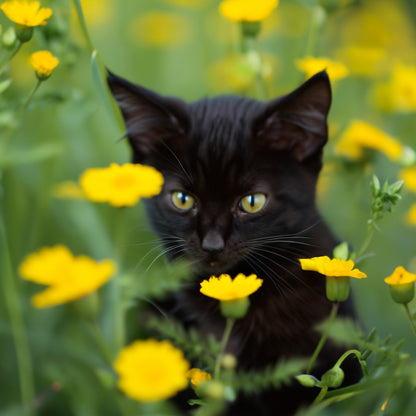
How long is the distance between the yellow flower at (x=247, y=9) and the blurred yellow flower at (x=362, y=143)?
1.10ft

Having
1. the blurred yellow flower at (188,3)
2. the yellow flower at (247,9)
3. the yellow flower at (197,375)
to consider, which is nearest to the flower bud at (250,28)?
the yellow flower at (247,9)

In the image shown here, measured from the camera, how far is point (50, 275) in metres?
0.60

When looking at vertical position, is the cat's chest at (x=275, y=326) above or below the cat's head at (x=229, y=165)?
below

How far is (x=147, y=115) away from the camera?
999 millimetres

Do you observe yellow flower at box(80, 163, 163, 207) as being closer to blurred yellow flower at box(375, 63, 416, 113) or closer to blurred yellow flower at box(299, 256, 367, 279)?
blurred yellow flower at box(299, 256, 367, 279)

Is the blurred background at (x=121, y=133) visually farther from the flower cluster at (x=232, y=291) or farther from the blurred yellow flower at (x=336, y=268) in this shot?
the blurred yellow flower at (x=336, y=268)

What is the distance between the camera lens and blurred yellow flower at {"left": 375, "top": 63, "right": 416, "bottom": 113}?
1322mm

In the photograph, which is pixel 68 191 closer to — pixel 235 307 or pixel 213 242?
pixel 213 242

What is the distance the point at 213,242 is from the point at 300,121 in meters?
0.28

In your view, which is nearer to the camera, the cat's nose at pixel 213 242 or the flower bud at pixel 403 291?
the flower bud at pixel 403 291

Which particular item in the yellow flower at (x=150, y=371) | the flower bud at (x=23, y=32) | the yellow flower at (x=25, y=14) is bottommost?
the yellow flower at (x=150, y=371)

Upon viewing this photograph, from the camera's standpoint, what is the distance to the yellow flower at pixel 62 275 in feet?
1.80

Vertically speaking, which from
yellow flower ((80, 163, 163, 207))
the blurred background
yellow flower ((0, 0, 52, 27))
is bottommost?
the blurred background

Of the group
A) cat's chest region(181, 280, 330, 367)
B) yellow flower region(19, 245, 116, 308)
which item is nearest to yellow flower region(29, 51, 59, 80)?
yellow flower region(19, 245, 116, 308)
